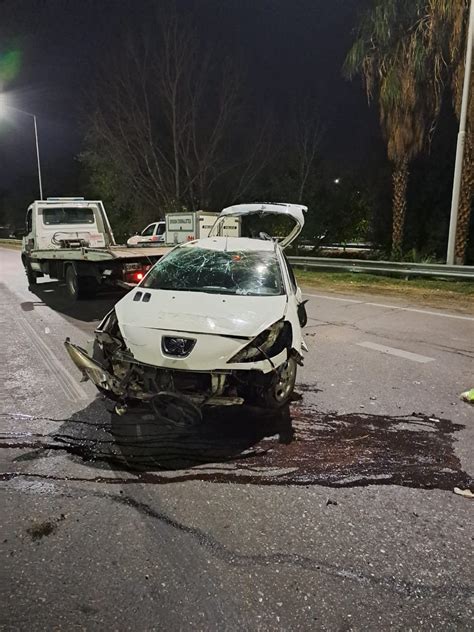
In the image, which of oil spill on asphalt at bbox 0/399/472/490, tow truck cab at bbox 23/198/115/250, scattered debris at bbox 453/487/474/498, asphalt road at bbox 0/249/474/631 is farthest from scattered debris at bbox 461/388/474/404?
tow truck cab at bbox 23/198/115/250

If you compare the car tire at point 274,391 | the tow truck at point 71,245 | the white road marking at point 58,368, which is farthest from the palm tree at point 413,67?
the white road marking at point 58,368

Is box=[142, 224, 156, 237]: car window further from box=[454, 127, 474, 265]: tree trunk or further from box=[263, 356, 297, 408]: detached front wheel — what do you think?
box=[263, 356, 297, 408]: detached front wheel

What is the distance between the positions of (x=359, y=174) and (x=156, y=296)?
22.3 meters

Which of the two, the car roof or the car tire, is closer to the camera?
the car tire

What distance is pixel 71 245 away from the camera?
11.8 meters

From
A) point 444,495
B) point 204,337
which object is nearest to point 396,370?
→ point 444,495

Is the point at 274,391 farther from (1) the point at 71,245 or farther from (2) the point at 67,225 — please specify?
(2) the point at 67,225

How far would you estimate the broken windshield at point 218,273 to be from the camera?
186 inches

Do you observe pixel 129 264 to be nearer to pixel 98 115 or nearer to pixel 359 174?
pixel 98 115

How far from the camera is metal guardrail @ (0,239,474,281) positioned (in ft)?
40.7

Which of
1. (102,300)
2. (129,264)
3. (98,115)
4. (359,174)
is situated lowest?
(102,300)

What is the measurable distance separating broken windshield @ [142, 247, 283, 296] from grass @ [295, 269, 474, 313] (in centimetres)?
614

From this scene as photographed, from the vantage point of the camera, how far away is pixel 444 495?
300cm

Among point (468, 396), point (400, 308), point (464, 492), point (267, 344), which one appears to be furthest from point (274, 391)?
point (400, 308)
